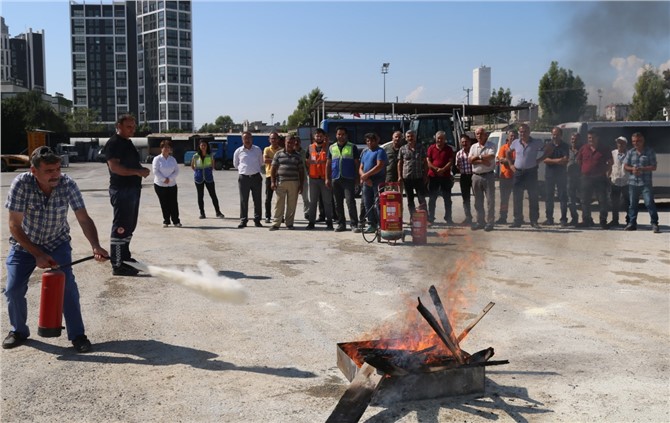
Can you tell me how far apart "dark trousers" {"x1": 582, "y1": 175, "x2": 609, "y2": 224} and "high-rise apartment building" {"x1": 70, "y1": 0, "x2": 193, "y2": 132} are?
19071cm

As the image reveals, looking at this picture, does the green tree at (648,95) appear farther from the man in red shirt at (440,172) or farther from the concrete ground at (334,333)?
the man in red shirt at (440,172)

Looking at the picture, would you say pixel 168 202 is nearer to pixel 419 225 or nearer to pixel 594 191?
pixel 419 225

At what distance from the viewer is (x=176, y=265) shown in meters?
9.00

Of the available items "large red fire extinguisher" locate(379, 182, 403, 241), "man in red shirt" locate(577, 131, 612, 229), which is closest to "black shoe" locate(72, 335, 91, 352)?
"large red fire extinguisher" locate(379, 182, 403, 241)

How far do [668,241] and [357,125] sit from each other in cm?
1423

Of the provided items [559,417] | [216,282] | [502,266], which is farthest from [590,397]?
[502,266]

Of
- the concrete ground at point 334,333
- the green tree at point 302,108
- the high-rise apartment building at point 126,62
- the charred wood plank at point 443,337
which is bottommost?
the concrete ground at point 334,333

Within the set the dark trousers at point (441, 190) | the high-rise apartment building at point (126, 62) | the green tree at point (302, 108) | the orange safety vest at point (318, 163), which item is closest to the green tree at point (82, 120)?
the green tree at point (302, 108)

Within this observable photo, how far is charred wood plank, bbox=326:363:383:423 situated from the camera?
3.82 metres

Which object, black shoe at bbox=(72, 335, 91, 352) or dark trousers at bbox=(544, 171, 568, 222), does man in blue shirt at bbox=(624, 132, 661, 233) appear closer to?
dark trousers at bbox=(544, 171, 568, 222)

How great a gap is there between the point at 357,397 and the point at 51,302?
275cm

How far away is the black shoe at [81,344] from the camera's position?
207 inches

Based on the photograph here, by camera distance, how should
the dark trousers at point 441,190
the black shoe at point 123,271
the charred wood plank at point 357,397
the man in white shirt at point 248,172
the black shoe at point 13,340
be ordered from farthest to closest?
the man in white shirt at point 248,172, the dark trousers at point 441,190, the black shoe at point 123,271, the black shoe at point 13,340, the charred wood plank at point 357,397

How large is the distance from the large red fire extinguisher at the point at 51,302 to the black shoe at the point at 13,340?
0.52 meters
